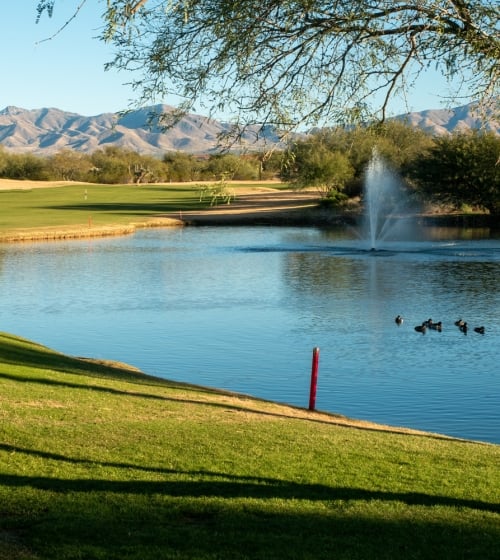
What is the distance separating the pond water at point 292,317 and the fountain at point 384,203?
11702 mm

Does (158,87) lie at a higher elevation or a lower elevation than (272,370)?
higher

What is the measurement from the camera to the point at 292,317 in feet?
94.3

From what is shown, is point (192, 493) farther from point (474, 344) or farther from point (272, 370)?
point (474, 344)

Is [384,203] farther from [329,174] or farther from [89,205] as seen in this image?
[89,205]

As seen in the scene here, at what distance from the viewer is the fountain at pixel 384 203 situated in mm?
64562

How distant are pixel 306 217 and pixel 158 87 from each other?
62.9m

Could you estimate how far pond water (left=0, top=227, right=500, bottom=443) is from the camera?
19.1 metres

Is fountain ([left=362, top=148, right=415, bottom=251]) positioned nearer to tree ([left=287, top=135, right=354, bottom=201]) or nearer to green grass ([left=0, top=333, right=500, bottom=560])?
tree ([left=287, top=135, right=354, bottom=201])

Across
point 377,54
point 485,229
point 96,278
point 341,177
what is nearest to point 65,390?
point 377,54

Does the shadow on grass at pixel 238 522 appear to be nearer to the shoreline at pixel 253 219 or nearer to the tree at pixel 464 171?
the shoreline at pixel 253 219

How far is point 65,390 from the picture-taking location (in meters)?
14.3

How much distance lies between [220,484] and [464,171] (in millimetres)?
59465

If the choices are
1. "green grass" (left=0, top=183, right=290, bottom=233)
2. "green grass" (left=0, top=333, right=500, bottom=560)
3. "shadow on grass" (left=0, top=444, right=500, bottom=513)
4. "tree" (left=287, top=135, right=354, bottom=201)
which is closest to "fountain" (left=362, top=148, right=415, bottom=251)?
"tree" (left=287, top=135, right=354, bottom=201)

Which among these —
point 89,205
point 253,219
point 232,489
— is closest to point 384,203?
point 253,219
